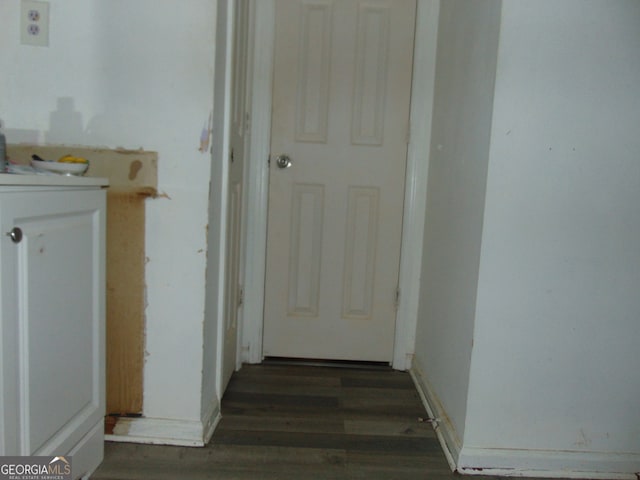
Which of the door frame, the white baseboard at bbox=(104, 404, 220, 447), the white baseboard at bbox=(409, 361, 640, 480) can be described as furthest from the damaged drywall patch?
the white baseboard at bbox=(409, 361, 640, 480)

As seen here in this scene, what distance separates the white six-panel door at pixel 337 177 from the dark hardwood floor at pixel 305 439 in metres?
0.27

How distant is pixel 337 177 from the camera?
6.72 feet

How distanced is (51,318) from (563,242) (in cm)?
135

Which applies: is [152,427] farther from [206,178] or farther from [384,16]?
[384,16]

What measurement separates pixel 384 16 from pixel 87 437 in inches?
76.6

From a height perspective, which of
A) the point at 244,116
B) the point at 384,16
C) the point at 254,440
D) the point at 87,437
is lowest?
the point at 254,440

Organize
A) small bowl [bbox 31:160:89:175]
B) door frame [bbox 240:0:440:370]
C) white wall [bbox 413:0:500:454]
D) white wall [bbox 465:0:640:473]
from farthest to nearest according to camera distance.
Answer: door frame [bbox 240:0:440:370], white wall [bbox 413:0:500:454], white wall [bbox 465:0:640:473], small bowl [bbox 31:160:89:175]

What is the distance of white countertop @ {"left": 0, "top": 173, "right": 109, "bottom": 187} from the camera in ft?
2.75

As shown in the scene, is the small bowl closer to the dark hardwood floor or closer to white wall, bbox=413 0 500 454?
the dark hardwood floor

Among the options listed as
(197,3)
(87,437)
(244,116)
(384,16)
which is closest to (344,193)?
(244,116)

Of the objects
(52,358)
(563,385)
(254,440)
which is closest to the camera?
(52,358)

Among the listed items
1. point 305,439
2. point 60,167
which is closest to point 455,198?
point 305,439

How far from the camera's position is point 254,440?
1455 mm

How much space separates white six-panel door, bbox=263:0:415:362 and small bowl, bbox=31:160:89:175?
0.98 meters
